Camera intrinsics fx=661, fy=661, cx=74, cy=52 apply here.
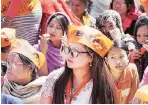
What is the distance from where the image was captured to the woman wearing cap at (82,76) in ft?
13.4

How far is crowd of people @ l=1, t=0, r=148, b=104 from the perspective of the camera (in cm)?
410

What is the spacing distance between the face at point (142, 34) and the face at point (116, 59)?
21.9 inches

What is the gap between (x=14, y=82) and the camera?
4375 millimetres

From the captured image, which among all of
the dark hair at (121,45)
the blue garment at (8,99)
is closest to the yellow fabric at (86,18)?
the dark hair at (121,45)

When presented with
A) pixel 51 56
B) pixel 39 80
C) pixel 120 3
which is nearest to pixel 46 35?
pixel 51 56

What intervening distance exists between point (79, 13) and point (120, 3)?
382 millimetres

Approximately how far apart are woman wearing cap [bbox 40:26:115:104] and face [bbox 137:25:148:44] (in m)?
0.99

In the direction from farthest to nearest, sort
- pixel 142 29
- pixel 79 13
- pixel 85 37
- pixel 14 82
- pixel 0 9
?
pixel 79 13
pixel 142 29
pixel 0 9
pixel 14 82
pixel 85 37

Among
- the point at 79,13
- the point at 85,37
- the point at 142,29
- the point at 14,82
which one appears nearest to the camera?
the point at 85,37

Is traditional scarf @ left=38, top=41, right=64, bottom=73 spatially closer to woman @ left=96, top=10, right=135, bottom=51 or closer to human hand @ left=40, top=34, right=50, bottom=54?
human hand @ left=40, top=34, right=50, bottom=54

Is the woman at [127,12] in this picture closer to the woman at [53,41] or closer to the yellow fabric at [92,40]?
the woman at [53,41]

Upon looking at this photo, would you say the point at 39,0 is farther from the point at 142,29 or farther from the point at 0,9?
the point at 142,29

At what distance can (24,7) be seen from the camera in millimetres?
4980

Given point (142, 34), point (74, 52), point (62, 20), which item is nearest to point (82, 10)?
point (62, 20)
